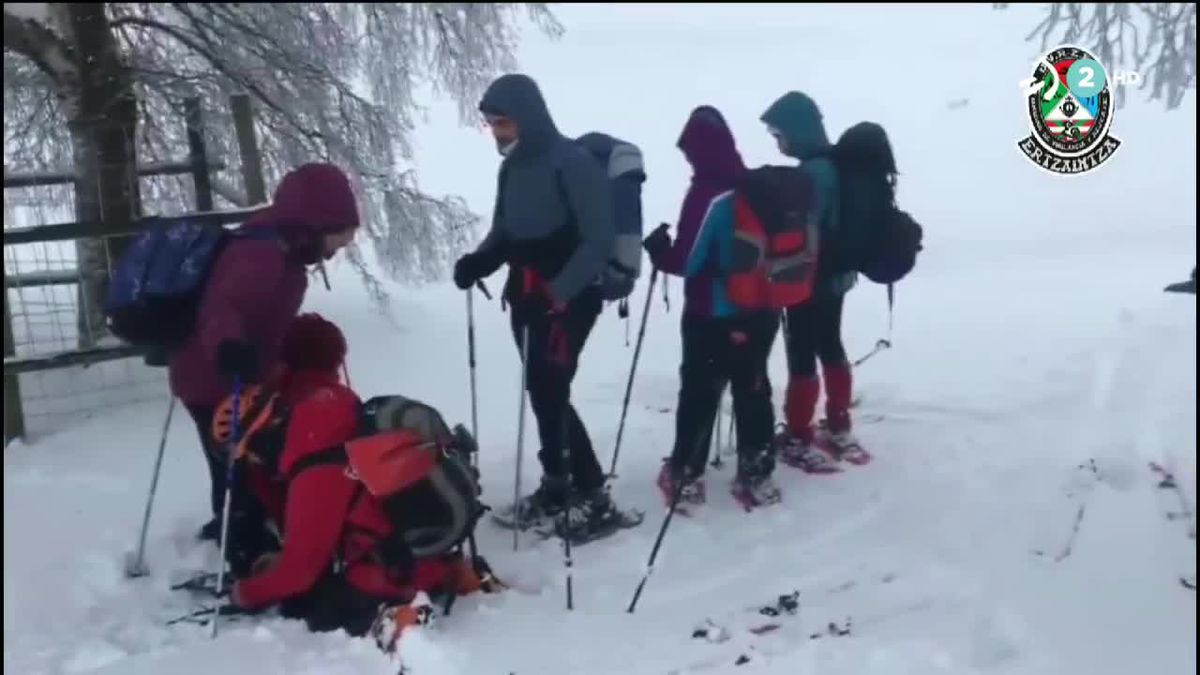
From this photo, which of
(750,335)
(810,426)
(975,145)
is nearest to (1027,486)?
(810,426)

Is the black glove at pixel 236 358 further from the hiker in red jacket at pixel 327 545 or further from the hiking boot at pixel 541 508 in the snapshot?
the hiking boot at pixel 541 508

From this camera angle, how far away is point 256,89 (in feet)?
25.1

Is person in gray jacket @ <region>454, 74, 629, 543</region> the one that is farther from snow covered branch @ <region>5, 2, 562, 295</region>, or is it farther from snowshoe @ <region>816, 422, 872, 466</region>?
snow covered branch @ <region>5, 2, 562, 295</region>

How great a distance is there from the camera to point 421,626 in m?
4.40

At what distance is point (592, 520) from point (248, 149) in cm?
300

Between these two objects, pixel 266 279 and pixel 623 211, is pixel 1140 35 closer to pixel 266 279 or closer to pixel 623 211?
pixel 623 211

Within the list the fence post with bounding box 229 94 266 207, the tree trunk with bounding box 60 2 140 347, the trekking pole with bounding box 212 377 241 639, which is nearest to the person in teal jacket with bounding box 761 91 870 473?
the trekking pole with bounding box 212 377 241 639

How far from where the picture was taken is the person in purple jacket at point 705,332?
17.8 ft

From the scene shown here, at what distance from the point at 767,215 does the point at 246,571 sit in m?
2.57

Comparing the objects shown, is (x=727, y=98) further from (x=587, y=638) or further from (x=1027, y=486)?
(x=587, y=638)

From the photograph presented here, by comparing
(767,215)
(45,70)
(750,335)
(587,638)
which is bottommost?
(587,638)

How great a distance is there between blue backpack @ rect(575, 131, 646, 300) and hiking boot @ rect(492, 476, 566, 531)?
Answer: 88 cm

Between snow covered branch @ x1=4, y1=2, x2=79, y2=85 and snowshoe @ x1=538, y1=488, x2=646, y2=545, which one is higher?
snow covered branch @ x1=4, y1=2, x2=79, y2=85

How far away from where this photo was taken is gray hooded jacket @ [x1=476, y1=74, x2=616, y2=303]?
5066mm
